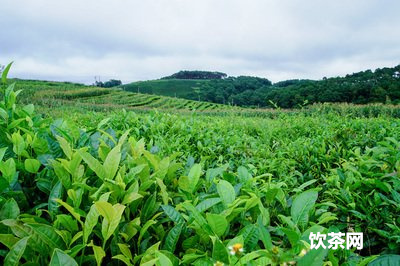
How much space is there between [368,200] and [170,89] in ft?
323

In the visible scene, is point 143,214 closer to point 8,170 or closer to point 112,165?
point 112,165

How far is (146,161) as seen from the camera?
4.99 feet

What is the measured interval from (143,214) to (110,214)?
29cm

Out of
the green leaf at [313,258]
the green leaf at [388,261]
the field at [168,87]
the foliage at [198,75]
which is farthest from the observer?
the foliage at [198,75]

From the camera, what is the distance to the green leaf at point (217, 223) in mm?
1011

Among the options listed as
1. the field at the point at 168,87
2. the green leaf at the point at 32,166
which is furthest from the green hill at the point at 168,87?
the green leaf at the point at 32,166

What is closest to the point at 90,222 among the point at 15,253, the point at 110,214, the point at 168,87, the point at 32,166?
the point at 110,214

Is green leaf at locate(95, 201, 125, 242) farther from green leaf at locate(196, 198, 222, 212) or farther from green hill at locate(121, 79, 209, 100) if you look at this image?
green hill at locate(121, 79, 209, 100)

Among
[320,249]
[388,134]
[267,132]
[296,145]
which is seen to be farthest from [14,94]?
[388,134]

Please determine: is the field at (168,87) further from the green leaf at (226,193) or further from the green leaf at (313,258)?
the green leaf at (313,258)

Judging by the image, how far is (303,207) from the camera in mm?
1281

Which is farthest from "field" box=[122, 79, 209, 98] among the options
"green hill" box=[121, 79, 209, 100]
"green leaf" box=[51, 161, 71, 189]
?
"green leaf" box=[51, 161, 71, 189]

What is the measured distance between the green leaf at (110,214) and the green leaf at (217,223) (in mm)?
285

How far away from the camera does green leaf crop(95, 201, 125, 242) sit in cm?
97
